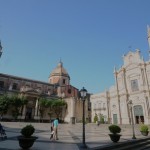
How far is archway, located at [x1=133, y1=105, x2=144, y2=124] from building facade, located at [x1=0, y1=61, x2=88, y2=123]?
51.0 ft

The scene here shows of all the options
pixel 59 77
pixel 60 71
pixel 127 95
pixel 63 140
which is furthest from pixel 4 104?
pixel 63 140

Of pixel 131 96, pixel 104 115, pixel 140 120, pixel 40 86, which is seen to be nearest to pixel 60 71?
pixel 40 86

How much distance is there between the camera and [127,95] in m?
40.4

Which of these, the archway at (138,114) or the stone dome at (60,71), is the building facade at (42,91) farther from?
the archway at (138,114)

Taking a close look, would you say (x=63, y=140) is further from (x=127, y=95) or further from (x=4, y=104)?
(x=127, y=95)

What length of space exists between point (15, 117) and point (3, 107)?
14.7 feet

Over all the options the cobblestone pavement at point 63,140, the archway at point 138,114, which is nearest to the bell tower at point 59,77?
the archway at point 138,114

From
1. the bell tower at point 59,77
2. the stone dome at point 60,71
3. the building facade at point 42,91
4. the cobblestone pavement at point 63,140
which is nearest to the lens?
the cobblestone pavement at point 63,140

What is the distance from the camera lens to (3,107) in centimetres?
3816

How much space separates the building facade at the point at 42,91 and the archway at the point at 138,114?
612 inches

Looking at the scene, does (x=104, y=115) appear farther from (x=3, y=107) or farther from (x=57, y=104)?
(x=3, y=107)

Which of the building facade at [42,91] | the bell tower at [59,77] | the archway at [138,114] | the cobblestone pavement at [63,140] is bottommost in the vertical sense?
the cobblestone pavement at [63,140]

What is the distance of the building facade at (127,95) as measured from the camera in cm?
3716

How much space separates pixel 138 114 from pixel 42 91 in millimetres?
28950
